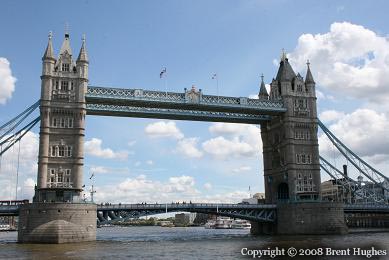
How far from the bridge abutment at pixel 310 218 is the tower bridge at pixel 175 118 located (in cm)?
19

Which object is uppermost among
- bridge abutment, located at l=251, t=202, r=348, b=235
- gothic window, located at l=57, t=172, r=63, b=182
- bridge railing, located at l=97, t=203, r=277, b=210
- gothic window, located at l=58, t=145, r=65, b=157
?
gothic window, located at l=58, t=145, r=65, b=157

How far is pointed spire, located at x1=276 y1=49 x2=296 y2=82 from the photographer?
104 metres

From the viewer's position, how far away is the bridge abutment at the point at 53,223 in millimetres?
71625

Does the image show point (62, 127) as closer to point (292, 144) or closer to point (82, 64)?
point (82, 64)

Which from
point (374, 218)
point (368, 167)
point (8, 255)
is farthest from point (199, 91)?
point (374, 218)

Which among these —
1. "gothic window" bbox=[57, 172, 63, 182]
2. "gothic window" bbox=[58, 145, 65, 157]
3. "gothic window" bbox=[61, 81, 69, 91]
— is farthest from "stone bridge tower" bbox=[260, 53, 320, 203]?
"gothic window" bbox=[57, 172, 63, 182]

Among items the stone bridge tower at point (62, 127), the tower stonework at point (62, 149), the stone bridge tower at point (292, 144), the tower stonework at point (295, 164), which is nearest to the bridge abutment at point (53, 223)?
the tower stonework at point (62, 149)

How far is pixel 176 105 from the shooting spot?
304 feet

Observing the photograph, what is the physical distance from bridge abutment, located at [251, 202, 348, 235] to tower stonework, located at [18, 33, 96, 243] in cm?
3743

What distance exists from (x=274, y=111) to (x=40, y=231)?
5243 centimetres

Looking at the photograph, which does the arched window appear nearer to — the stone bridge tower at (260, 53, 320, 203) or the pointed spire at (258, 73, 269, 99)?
the stone bridge tower at (260, 53, 320, 203)

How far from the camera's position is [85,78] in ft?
282

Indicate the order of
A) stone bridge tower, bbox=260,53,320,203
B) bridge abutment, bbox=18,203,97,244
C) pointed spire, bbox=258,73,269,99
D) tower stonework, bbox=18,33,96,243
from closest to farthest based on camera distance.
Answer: bridge abutment, bbox=18,203,97,244, tower stonework, bbox=18,33,96,243, stone bridge tower, bbox=260,53,320,203, pointed spire, bbox=258,73,269,99

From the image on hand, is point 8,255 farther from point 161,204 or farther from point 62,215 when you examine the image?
point 161,204
